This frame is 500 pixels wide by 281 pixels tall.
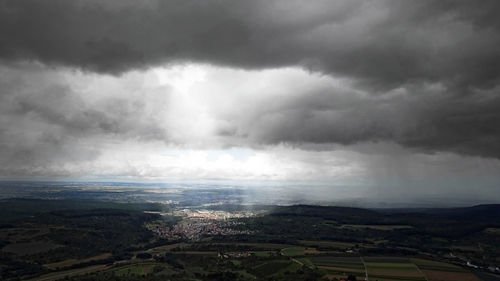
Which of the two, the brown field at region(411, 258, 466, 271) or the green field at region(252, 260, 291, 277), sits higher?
the brown field at region(411, 258, 466, 271)

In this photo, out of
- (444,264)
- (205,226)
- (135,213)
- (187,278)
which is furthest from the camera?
(135,213)

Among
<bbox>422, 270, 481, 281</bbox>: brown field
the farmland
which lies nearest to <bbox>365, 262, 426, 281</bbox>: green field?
the farmland

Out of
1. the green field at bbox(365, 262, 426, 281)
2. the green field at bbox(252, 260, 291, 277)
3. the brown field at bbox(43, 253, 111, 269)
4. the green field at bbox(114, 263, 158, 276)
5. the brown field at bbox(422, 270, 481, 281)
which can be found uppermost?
the brown field at bbox(422, 270, 481, 281)

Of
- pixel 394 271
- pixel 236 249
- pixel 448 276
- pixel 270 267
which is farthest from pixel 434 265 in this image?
pixel 236 249

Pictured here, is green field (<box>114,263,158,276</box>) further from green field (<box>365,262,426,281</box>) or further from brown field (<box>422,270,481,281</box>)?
brown field (<box>422,270,481,281</box>)

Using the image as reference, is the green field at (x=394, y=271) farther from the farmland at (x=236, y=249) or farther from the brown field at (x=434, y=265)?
the brown field at (x=434, y=265)

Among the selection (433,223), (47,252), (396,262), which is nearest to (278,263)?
(396,262)

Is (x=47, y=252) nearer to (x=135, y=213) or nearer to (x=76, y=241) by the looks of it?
(x=76, y=241)

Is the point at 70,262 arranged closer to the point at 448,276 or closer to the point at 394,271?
the point at 394,271
